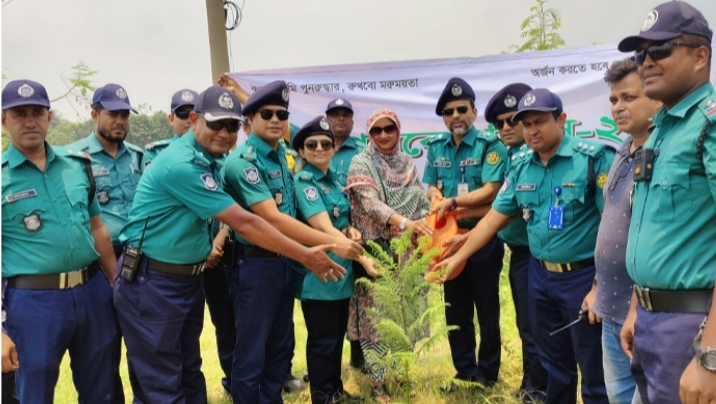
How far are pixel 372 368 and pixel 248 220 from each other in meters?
1.73

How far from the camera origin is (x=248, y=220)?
10.3 feet

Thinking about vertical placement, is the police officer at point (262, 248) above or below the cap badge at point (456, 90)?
below

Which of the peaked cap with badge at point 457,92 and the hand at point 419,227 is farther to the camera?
the peaked cap with badge at point 457,92

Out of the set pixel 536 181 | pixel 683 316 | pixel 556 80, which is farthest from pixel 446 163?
pixel 683 316

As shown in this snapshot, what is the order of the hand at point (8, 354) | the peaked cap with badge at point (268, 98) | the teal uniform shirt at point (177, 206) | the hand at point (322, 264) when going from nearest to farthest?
the hand at point (8, 354), the teal uniform shirt at point (177, 206), the hand at point (322, 264), the peaked cap with badge at point (268, 98)

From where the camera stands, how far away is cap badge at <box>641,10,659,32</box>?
2018 mm

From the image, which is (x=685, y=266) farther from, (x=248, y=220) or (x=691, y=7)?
(x=248, y=220)

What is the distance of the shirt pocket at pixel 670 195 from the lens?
76.5 inches

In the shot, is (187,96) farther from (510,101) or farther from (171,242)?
(510,101)

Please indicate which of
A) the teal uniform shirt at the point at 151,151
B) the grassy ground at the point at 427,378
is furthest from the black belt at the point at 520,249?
the teal uniform shirt at the point at 151,151

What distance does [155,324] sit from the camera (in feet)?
10.2

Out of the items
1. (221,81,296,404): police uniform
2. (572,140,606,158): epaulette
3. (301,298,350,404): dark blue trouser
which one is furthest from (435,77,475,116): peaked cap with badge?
(301,298,350,404): dark blue trouser

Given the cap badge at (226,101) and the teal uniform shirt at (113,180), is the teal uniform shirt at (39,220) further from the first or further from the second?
the teal uniform shirt at (113,180)

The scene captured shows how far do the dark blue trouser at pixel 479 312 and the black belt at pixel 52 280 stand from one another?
2.65m
